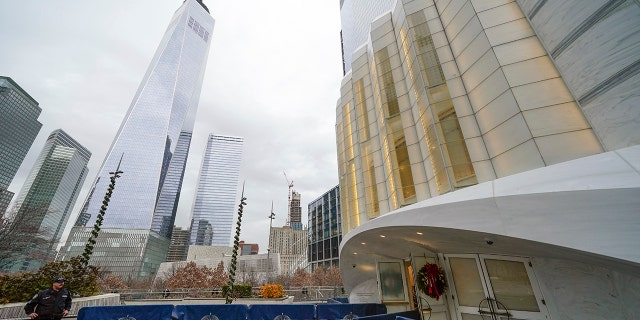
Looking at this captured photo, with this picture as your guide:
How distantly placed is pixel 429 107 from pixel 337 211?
270 feet

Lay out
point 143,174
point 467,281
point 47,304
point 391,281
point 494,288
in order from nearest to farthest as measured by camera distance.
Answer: point 47,304
point 494,288
point 467,281
point 391,281
point 143,174

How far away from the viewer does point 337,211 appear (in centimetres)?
9075

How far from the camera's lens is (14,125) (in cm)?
15288

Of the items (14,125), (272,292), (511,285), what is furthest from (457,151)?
(14,125)

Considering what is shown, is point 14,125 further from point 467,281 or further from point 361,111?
point 467,281

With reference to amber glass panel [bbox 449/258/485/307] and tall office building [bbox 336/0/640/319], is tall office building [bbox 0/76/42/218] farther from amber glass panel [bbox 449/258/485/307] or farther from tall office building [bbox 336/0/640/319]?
amber glass panel [bbox 449/258/485/307]

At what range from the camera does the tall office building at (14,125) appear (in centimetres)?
13588

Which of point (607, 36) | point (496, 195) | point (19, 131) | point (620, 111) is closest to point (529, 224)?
point (496, 195)

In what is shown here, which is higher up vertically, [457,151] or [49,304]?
[457,151]

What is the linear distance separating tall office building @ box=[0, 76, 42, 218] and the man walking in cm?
19393

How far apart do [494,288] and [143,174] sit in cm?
17725

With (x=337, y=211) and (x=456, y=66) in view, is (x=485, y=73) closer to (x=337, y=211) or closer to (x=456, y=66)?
(x=456, y=66)

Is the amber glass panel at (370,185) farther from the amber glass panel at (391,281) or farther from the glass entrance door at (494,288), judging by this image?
the glass entrance door at (494,288)

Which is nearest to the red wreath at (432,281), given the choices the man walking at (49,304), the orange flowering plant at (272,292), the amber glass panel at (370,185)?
the amber glass panel at (370,185)
